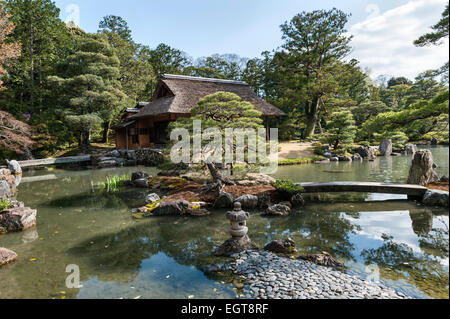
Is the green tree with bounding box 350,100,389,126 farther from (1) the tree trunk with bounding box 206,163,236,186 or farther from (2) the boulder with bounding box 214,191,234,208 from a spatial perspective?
(2) the boulder with bounding box 214,191,234,208

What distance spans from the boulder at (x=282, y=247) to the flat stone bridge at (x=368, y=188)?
3.84 meters

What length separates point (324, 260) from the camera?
3.95 meters

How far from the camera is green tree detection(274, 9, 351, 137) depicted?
22.0 meters

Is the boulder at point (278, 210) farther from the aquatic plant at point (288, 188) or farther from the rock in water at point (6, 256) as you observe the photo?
the rock in water at point (6, 256)

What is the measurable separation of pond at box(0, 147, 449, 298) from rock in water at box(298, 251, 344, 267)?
19 centimetres

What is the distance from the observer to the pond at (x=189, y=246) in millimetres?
3447

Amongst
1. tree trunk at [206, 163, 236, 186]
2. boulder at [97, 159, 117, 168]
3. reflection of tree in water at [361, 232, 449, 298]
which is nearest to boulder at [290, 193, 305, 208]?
tree trunk at [206, 163, 236, 186]

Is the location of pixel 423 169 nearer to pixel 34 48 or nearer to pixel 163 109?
pixel 163 109

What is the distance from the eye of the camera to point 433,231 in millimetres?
5176

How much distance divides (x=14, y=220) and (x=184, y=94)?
48.7 ft

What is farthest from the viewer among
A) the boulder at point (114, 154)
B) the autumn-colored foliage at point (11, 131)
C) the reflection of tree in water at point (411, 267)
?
the boulder at point (114, 154)

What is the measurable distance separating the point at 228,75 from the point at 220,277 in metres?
32.3

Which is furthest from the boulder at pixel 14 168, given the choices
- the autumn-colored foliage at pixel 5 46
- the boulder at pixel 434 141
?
the boulder at pixel 434 141

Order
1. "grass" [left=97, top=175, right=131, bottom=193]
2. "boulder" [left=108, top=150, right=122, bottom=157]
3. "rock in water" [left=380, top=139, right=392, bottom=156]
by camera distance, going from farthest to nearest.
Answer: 1. "rock in water" [left=380, top=139, right=392, bottom=156]
2. "boulder" [left=108, top=150, right=122, bottom=157]
3. "grass" [left=97, top=175, right=131, bottom=193]
